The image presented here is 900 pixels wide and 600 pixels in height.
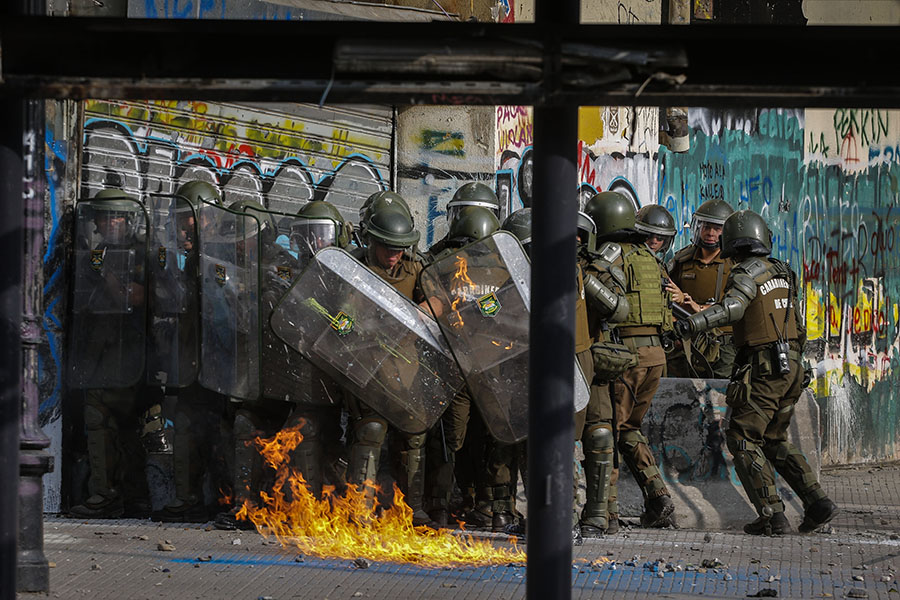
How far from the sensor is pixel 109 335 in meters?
8.23

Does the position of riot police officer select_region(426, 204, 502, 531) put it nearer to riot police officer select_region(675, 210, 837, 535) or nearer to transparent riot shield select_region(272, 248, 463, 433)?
transparent riot shield select_region(272, 248, 463, 433)

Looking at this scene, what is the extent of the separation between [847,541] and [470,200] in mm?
3374

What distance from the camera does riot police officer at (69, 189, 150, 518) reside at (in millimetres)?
8219

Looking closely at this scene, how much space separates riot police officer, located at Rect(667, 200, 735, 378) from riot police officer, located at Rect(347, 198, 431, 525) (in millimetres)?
3058

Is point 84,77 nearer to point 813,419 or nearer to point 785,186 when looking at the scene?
point 813,419

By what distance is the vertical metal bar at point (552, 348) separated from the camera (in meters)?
3.71

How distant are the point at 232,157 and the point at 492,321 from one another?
3.90 m

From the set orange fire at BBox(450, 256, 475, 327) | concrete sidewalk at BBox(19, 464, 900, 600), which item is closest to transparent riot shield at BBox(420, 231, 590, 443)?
orange fire at BBox(450, 256, 475, 327)

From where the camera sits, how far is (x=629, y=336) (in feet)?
26.7

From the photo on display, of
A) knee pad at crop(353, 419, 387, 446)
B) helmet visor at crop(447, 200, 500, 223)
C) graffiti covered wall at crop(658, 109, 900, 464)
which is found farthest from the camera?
graffiti covered wall at crop(658, 109, 900, 464)

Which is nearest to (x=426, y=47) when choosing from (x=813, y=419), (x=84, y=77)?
(x=84, y=77)

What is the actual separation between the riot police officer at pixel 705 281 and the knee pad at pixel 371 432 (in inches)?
137

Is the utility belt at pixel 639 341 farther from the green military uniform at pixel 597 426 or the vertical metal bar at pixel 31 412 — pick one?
the vertical metal bar at pixel 31 412

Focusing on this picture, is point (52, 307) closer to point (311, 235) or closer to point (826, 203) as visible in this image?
point (311, 235)
